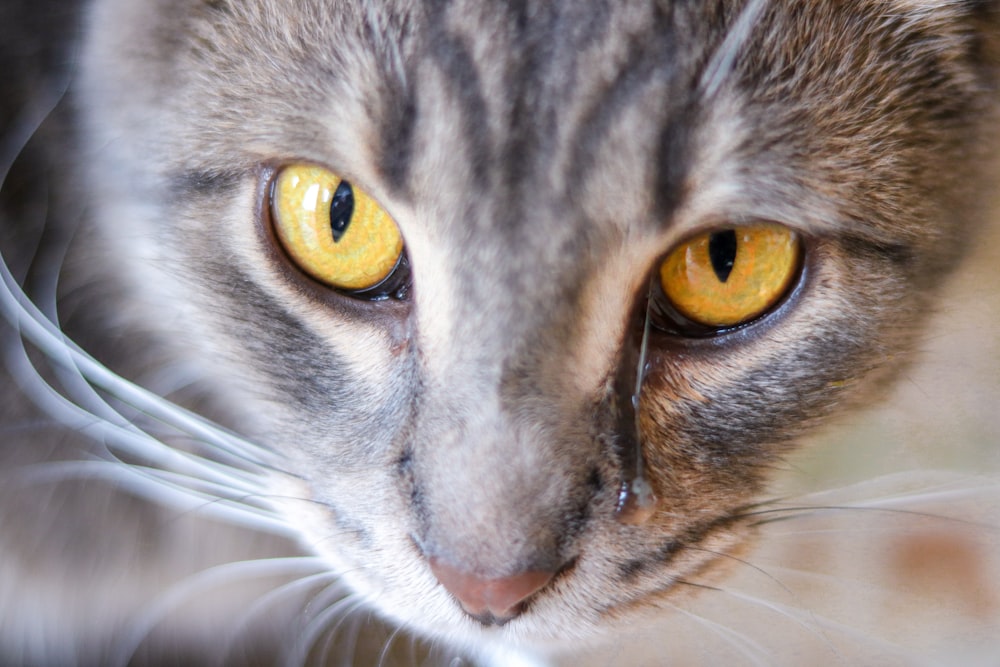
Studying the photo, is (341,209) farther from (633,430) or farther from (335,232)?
(633,430)

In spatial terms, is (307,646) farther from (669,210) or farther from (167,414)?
(669,210)

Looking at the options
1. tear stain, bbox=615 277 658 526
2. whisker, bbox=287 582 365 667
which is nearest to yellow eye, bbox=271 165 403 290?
tear stain, bbox=615 277 658 526

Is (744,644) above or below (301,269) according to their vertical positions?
below

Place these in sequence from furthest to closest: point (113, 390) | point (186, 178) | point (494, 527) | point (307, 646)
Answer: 1. point (307, 646)
2. point (113, 390)
3. point (186, 178)
4. point (494, 527)

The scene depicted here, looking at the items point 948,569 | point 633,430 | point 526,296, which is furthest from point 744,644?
point 526,296

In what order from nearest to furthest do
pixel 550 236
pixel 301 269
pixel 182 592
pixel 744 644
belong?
pixel 550 236 < pixel 301 269 < pixel 744 644 < pixel 182 592

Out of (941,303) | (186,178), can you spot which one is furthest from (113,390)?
(941,303)
